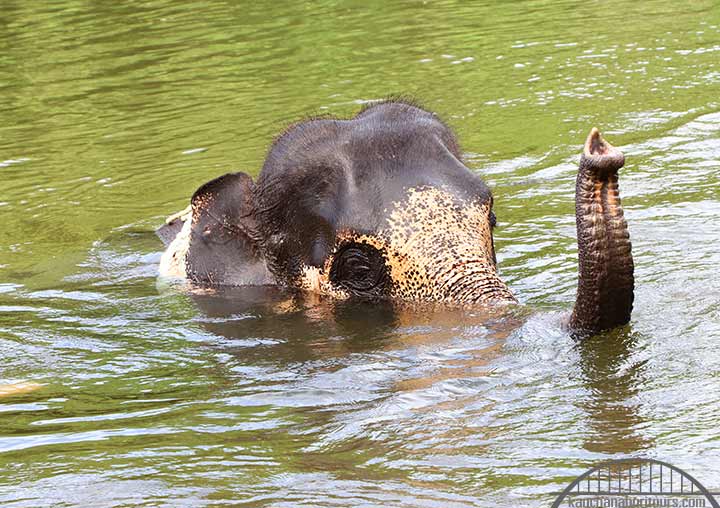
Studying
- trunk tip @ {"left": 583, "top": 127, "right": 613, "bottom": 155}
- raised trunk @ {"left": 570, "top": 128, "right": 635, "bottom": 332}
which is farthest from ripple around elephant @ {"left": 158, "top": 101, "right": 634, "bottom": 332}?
trunk tip @ {"left": 583, "top": 127, "right": 613, "bottom": 155}

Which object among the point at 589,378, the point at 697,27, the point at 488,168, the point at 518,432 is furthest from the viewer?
the point at 697,27

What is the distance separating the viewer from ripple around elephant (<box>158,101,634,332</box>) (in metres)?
5.56

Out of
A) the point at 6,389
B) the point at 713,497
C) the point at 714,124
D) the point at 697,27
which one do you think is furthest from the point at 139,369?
the point at 697,27

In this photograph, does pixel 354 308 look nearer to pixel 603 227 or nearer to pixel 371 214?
pixel 371 214

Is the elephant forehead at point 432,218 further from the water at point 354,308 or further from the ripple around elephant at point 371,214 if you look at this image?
the water at point 354,308

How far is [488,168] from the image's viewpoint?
29.7 ft

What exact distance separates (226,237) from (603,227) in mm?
2474

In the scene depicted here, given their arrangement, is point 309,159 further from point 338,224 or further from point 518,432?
point 518,432

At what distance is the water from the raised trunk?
1.03 feet

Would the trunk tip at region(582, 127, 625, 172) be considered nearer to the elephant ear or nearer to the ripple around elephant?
the ripple around elephant

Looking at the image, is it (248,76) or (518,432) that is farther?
(248,76)

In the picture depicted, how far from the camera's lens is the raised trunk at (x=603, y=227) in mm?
4391

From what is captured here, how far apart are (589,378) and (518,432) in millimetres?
522

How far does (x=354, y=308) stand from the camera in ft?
19.3
